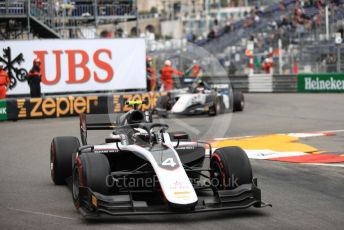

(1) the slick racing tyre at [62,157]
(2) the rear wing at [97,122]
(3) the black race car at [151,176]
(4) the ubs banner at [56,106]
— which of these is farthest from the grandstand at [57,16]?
(3) the black race car at [151,176]

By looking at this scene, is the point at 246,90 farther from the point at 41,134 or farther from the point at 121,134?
the point at 121,134

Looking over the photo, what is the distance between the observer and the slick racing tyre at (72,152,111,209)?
7.94 m

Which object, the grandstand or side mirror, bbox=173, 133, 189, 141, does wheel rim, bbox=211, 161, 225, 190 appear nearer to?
side mirror, bbox=173, 133, 189, 141

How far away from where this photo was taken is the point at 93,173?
314 inches

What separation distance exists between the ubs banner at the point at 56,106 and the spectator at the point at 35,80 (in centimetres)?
128

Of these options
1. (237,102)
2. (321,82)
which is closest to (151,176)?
(237,102)

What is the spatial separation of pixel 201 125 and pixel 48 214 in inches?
453

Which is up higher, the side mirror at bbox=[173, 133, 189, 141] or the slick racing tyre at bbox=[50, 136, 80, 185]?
the side mirror at bbox=[173, 133, 189, 141]

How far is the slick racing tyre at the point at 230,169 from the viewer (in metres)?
8.27

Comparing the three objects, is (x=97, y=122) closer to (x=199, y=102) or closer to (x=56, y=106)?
(x=199, y=102)

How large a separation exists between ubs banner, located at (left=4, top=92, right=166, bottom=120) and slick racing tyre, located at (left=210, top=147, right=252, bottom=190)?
13842 mm

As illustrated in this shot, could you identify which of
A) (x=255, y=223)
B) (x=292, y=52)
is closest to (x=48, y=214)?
(x=255, y=223)

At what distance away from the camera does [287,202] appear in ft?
28.4

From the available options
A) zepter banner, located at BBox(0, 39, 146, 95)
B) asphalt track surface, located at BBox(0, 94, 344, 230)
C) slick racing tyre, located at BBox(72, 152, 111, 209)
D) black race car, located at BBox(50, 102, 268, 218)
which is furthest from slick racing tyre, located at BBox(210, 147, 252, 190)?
zepter banner, located at BBox(0, 39, 146, 95)
